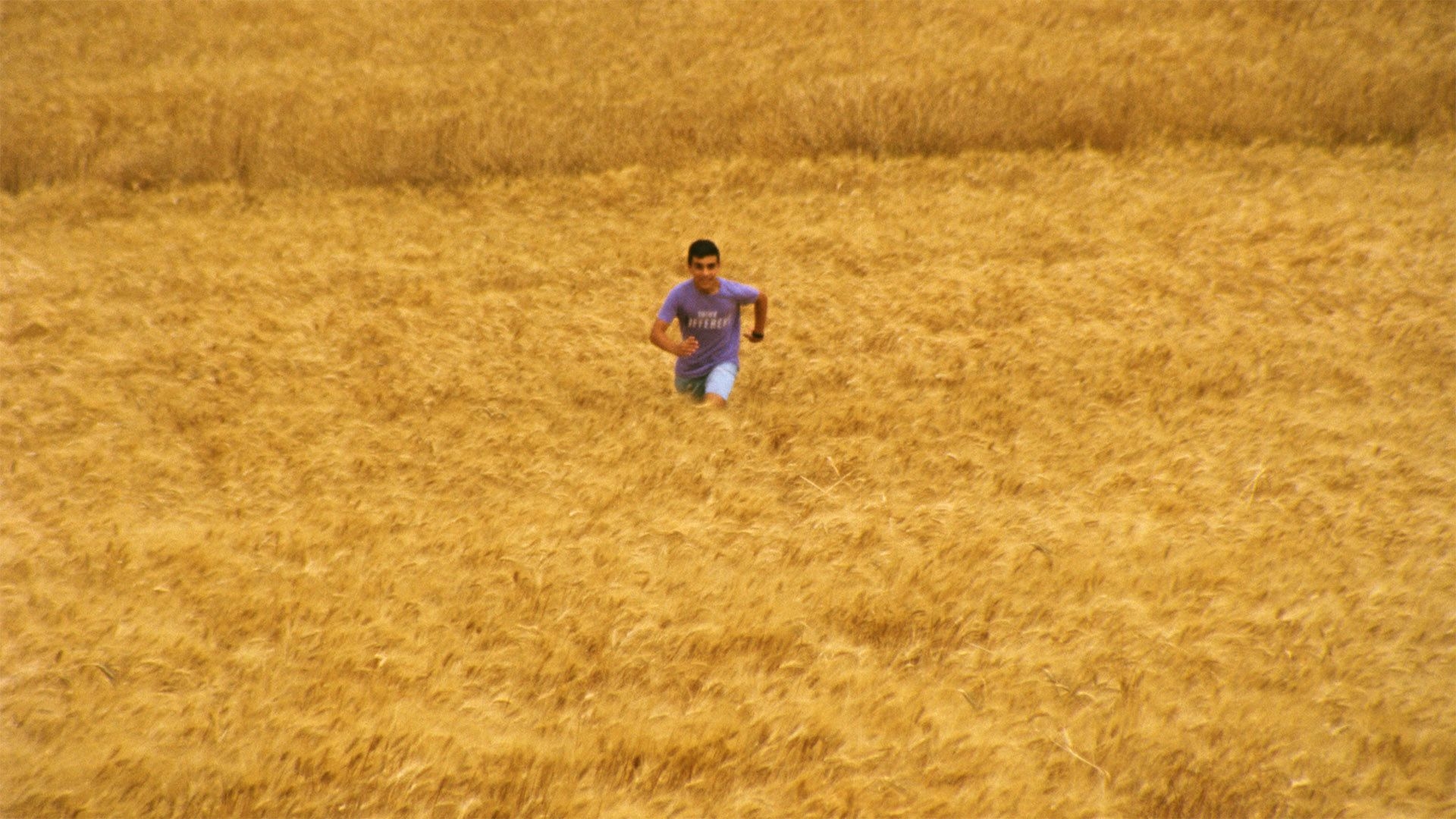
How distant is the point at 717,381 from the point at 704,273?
66 cm

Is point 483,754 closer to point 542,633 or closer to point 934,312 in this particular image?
point 542,633

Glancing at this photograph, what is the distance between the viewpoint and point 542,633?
416 cm

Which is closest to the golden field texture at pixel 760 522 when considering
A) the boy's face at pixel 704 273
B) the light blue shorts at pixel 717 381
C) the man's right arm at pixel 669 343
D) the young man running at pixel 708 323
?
the light blue shorts at pixel 717 381

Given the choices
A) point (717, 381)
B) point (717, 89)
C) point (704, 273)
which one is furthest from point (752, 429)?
point (717, 89)

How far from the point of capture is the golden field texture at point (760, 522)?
11.6 feet

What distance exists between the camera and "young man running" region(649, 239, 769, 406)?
5.51 m

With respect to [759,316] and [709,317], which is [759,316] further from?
[709,317]

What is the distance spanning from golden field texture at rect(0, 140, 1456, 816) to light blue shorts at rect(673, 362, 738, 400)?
0.18 m

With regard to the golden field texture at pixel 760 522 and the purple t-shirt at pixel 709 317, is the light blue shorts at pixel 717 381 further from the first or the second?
the golden field texture at pixel 760 522

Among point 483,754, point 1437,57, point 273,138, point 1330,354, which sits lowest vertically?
point 483,754

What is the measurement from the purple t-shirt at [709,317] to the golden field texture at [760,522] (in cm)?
37

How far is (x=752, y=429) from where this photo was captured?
230 inches

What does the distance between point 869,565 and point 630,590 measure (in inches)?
39.9

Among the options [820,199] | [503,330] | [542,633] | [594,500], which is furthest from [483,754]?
[820,199]
